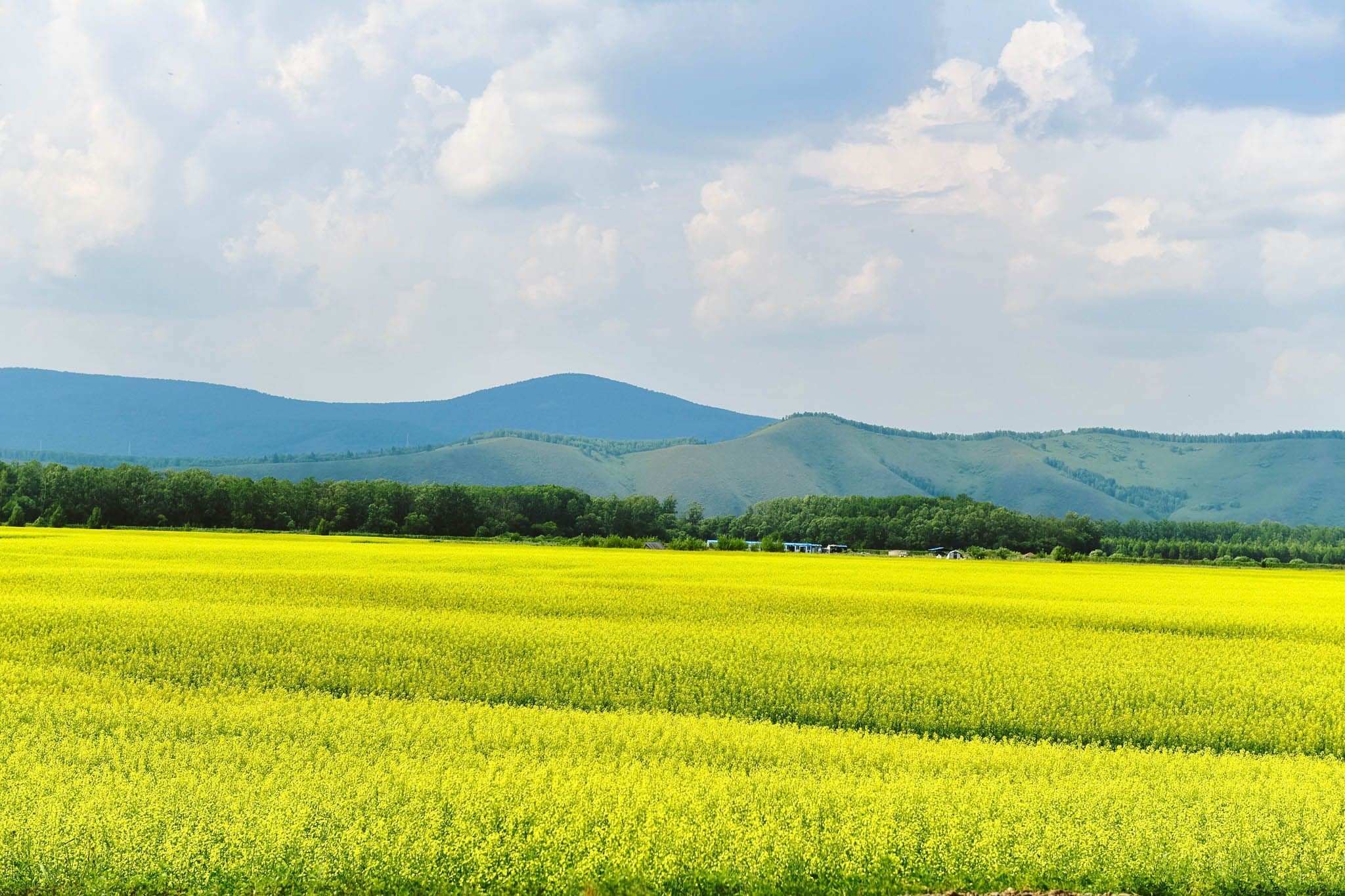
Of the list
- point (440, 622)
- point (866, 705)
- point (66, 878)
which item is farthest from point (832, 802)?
point (440, 622)

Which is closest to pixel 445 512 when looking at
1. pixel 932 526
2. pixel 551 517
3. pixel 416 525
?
pixel 416 525

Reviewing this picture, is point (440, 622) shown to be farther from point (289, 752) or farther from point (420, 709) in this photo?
point (289, 752)

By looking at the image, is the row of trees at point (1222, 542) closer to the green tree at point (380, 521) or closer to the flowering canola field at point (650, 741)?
the green tree at point (380, 521)

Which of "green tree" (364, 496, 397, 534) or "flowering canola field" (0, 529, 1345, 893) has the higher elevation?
"green tree" (364, 496, 397, 534)

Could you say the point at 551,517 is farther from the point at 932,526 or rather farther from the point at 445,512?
the point at 932,526

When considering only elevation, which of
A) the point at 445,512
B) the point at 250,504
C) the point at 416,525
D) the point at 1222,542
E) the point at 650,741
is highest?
the point at 250,504

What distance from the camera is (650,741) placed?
1741cm

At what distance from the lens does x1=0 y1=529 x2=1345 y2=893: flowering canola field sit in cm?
1197

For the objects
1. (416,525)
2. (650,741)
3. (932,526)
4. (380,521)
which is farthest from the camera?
(932,526)

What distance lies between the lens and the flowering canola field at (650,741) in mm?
11969

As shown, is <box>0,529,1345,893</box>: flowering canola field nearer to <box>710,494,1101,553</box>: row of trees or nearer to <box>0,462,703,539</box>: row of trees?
<box>0,462,703,539</box>: row of trees

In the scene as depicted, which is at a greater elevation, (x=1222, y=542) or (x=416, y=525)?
(x=416, y=525)

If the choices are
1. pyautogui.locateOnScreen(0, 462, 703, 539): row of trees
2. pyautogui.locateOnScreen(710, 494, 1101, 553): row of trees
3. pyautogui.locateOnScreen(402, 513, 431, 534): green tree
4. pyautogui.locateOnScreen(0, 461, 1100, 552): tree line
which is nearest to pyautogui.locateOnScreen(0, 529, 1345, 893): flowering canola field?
pyautogui.locateOnScreen(0, 462, 703, 539): row of trees

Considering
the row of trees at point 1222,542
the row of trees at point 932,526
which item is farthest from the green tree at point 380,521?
the row of trees at point 1222,542
